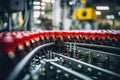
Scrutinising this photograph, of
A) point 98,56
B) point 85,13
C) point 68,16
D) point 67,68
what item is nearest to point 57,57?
point 98,56

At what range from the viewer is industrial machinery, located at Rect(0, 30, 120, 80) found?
189 centimetres

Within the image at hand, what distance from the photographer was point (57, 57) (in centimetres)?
444

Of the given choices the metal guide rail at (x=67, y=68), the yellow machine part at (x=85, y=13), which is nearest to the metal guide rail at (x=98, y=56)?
the metal guide rail at (x=67, y=68)

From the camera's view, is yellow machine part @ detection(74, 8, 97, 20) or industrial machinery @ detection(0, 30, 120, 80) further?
yellow machine part @ detection(74, 8, 97, 20)

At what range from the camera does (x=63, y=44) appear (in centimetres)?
560

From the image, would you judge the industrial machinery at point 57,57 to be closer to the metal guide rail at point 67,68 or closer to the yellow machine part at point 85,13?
the metal guide rail at point 67,68

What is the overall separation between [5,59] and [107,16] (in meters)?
28.8

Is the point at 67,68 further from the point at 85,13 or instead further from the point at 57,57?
the point at 85,13

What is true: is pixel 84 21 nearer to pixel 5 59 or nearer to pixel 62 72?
pixel 62 72

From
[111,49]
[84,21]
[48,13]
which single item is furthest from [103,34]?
[48,13]

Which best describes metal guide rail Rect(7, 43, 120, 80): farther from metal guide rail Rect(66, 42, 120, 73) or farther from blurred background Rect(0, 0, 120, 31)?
blurred background Rect(0, 0, 120, 31)

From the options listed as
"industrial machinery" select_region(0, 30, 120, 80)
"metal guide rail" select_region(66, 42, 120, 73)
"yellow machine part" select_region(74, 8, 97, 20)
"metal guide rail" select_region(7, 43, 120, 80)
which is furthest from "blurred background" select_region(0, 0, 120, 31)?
"metal guide rail" select_region(7, 43, 120, 80)

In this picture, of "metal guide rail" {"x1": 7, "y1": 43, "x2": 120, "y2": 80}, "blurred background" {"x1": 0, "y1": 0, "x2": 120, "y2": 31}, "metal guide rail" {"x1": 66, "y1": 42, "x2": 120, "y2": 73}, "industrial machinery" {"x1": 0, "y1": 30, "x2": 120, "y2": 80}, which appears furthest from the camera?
"blurred background" {"x1": 0, "y1": 0, "x2": 120, "y2": 31}

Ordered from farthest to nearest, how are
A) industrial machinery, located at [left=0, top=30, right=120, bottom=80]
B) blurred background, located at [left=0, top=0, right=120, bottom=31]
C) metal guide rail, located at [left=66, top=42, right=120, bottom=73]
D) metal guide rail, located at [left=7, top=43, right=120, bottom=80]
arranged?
blurred background, located at [left=0, top=0, right=120, bottom=31] < metal guide rail, located at [left=66, top=42, right=120, bottom=73] < metal guide rail, located at [left=7, top=43, right=120, bottom=80] < industrial machinery, located at [left=0, top=30, right=120, bottom=80]
